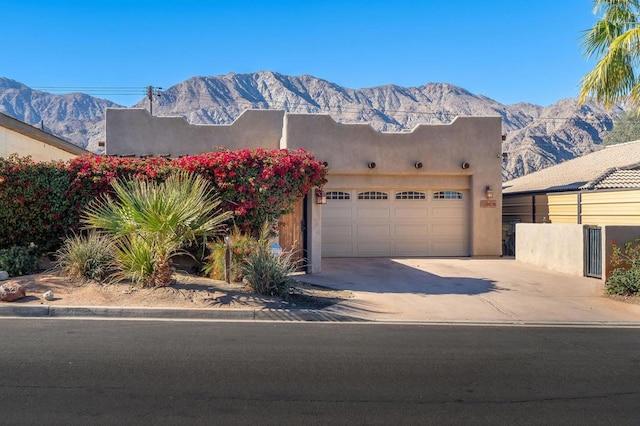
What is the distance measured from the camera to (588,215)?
17.0 metres

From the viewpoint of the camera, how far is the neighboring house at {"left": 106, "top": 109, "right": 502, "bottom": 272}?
17.7 metres

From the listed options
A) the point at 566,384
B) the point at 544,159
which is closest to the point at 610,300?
the point at 566,384

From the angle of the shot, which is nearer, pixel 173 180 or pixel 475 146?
pixel 173 180

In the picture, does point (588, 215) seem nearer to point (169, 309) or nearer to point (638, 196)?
point (638, 196)

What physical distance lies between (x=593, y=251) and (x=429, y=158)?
629 centimetres

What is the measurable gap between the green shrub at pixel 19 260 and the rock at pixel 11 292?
1769 mm

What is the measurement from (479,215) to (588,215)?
3.42 m

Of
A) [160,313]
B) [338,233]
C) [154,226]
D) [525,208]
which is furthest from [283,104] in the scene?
[160,313]

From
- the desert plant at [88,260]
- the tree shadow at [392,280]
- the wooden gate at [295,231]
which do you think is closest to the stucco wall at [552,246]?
the tree shadow at [392,280]

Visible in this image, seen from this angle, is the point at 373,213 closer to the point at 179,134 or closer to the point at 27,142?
the point at 179,134

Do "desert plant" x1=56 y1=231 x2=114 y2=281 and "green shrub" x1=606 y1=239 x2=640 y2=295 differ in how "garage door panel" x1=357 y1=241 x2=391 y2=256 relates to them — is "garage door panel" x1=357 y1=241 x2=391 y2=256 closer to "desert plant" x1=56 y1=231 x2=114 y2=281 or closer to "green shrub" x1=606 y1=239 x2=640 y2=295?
"green shrub" x1=606 y1=239 x2=640 y2=295

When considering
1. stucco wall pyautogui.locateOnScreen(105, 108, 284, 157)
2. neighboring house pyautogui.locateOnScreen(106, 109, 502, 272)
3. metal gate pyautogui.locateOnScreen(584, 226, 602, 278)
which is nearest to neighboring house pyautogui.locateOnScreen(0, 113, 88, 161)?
stucco wall pyautogui.locateOnScreen(105, 108, 284, 157)

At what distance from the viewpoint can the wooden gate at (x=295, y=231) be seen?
13977mm

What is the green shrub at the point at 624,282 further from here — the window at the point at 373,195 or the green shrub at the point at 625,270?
the window at the point at 373,195
